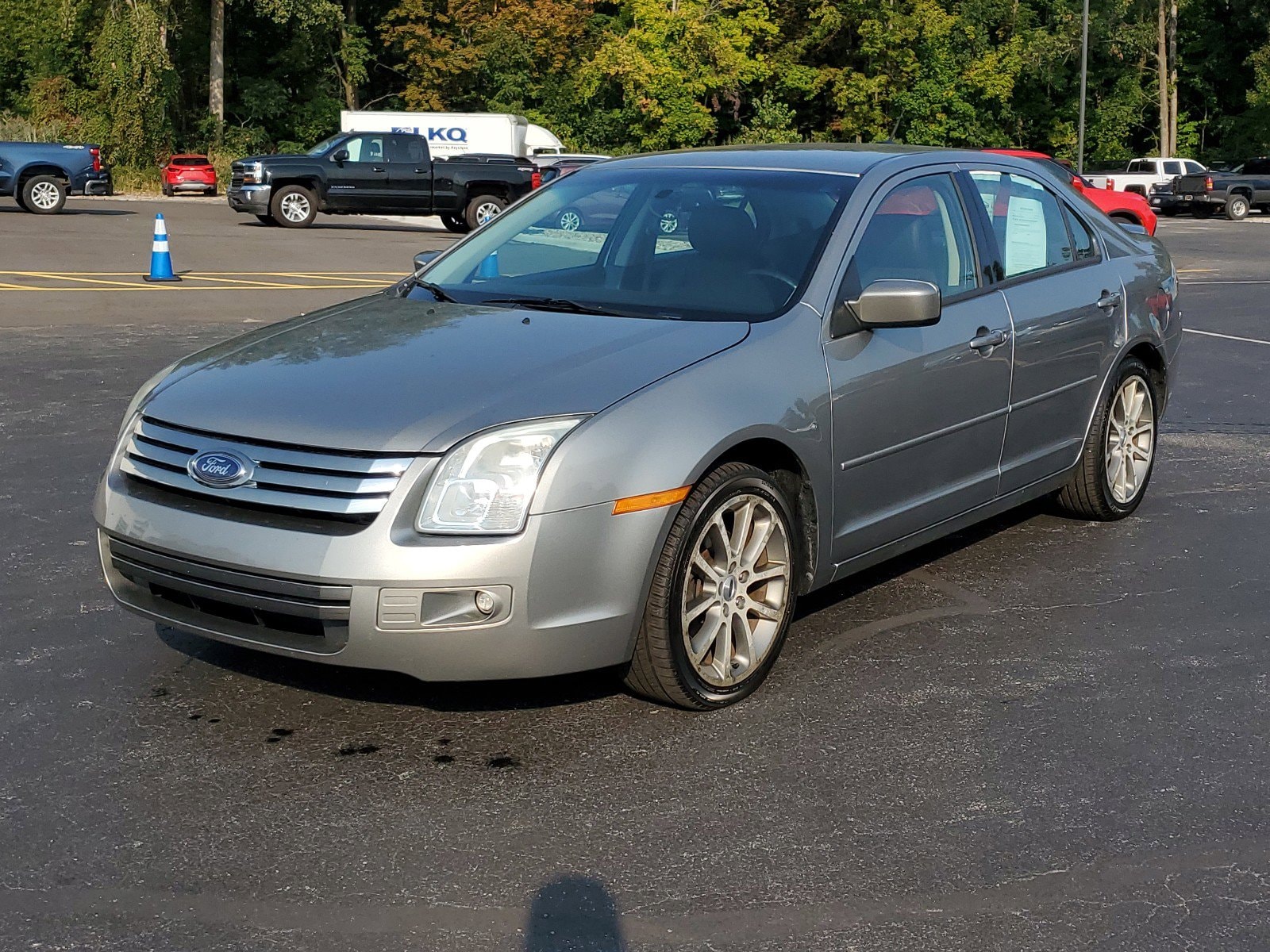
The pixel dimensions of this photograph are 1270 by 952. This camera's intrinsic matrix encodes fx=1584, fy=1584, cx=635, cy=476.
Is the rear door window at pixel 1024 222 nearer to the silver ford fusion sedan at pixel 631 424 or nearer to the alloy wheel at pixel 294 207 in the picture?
the silver ford fusion sedan at pixel 631 424

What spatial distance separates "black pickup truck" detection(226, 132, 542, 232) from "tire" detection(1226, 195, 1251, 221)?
70.6 ft

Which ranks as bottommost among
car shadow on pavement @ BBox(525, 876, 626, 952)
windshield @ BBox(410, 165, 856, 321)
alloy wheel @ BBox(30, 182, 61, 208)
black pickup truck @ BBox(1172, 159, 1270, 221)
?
car shadow on pavement @ BBox(525, 876, 626, 952)

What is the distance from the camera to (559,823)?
3.93 m

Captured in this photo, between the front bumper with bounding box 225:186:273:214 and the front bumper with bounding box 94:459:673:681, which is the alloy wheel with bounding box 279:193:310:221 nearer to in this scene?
the front bumper with bounding box 225:186:273:214

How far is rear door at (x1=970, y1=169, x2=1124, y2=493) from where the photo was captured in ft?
19.9

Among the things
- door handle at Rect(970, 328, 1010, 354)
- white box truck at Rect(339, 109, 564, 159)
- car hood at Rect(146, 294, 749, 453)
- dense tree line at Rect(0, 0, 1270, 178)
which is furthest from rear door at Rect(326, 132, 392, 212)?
car hood at Rect(146, 294, 749, 453)

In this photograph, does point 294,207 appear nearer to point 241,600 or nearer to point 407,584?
point 241,600

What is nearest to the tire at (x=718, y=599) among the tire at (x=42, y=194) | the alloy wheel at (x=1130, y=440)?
the alloy wheel at (x=1130, y=440)

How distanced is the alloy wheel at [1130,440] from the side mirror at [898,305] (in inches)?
80.4

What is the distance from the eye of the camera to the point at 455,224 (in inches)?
1267

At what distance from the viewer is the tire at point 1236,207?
1677 inches

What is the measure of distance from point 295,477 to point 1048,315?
3244 millimetres

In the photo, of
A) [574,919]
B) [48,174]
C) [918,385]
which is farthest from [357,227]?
[574,919]

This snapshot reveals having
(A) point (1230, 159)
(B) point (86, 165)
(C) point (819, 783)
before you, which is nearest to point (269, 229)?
(B) point (86, 165)
